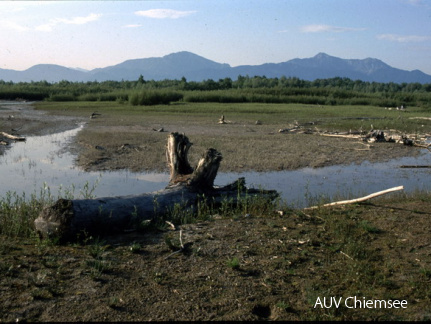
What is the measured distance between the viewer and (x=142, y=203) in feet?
23.9

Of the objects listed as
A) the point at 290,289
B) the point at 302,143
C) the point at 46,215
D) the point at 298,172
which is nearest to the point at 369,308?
the point at 290,289

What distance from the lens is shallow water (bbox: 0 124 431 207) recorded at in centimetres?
1034

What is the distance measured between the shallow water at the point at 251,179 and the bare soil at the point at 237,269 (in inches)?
101

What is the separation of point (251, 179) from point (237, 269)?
6552mm

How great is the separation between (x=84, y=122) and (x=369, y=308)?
22.6 m

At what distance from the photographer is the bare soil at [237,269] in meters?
4.31

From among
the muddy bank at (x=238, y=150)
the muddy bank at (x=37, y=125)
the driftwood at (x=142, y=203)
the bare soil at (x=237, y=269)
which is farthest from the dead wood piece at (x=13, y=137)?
the bare soil at (x=237, y=269)

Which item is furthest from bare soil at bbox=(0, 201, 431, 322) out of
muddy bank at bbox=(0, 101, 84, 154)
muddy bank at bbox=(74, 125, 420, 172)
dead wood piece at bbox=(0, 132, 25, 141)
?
muddy bank at bbox=(0, 101, 84, 154)

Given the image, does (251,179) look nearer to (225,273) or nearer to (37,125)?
(225,273)

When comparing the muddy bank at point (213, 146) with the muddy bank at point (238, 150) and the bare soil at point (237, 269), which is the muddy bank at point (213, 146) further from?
the bare soil at point (237, 269)

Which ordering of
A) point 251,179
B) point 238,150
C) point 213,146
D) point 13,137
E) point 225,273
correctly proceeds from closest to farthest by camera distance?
point 225,273
point 251,179
point 238,150
point 213,146
point 13,137

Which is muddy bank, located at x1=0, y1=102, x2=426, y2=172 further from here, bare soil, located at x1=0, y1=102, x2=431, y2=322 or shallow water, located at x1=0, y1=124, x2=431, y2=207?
bare soil, located at x1=0, y1=102, x2=431, y2=322

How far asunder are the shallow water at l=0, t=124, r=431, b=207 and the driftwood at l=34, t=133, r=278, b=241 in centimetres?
172

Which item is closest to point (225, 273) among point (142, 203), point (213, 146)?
point (142, 203)
